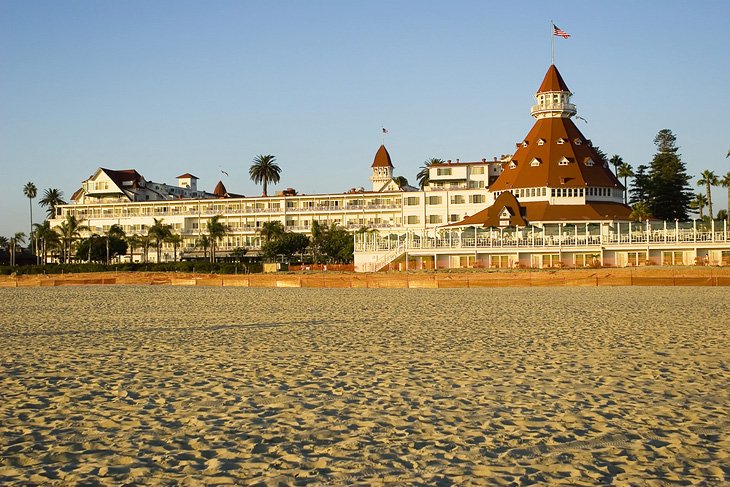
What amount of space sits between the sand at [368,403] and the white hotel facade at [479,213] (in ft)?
130

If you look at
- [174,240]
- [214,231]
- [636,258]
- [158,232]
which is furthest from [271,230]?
[636,258]

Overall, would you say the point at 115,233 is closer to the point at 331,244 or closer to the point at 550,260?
the point at 331,244

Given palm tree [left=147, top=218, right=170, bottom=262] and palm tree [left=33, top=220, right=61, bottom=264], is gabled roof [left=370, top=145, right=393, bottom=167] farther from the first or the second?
palm tree [left=33, top=220, right=61, bottom=264]

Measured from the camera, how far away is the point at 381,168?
414 ft

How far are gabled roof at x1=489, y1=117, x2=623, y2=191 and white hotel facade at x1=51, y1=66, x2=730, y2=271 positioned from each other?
12cm

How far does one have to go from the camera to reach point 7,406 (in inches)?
393

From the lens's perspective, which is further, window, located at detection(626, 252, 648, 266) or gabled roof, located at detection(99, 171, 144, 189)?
gabled roof, located at detection(99, 171, 144, 189)

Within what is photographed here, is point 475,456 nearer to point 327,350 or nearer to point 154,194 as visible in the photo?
point 327,350

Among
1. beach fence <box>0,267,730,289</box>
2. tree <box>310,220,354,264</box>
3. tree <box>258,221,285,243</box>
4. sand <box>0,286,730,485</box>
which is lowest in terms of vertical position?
sand <box>0,286,730,485</box>

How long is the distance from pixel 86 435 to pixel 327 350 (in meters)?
7.45

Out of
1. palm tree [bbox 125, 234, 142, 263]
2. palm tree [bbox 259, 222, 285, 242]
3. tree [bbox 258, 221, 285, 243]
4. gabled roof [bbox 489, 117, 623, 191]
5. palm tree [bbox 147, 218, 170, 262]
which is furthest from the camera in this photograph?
palm tree [bbox 125, 234, 142, 263]

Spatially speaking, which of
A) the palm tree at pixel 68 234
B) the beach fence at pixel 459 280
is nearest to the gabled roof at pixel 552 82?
the beach fence at pixel 459 280

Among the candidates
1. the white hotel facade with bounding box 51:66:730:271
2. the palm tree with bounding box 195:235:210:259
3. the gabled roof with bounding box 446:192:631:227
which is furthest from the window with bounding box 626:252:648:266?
the palm tree with bounding box 195:235:210:259

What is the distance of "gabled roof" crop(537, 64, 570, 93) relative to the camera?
3191 inches
